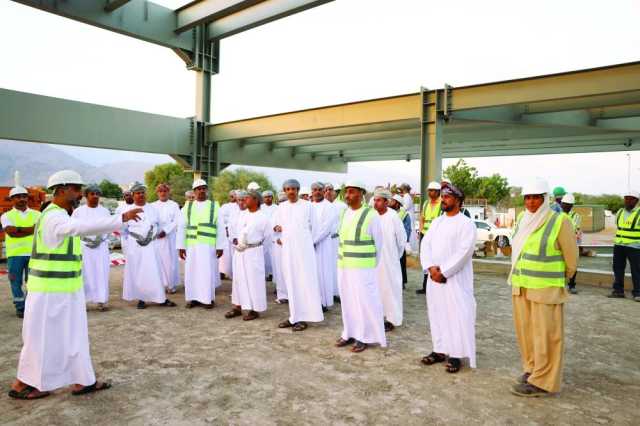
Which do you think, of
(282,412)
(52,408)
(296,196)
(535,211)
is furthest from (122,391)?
(535,211)

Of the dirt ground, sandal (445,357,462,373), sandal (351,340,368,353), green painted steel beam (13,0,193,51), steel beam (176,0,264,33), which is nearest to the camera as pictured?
the dirt ground

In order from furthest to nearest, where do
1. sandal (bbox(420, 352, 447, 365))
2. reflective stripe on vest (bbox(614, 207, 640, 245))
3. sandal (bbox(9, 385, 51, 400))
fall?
reflective stripe on vest (bbox(614, 207, 640, 245)) → sandal (bbox(420, 352, 447, 365)) → sandal (bbox(9, 385, 51, 400))

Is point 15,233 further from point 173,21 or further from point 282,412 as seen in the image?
point 173,21

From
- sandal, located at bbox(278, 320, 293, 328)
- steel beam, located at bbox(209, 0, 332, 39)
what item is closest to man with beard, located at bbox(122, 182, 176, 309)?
sandal, located at bbox(278, 320, 293, 328)

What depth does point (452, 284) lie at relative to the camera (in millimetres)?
4582

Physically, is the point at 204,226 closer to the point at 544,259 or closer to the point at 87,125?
the point at 544,259

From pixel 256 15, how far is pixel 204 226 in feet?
25.9

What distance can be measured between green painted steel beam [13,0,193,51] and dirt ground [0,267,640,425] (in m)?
8.02

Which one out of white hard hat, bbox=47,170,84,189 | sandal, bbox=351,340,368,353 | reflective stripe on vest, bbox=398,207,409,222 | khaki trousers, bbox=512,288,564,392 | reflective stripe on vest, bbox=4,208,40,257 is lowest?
sandal, bbox=351,340,368,353

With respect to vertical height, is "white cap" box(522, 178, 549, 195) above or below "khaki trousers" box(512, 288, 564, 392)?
above

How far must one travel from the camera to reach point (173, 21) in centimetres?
1373

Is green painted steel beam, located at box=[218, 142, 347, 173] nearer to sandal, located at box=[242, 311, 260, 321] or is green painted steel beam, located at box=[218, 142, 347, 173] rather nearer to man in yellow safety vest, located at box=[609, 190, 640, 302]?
sandal, located at box=[242, 311, 260, 321]

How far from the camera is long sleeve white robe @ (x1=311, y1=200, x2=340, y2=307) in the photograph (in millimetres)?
7404

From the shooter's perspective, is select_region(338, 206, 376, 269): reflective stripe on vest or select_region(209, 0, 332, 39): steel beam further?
select_region(209, 0, 332, 39): steel beam
